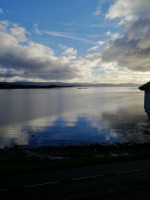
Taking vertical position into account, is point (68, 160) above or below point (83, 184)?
below

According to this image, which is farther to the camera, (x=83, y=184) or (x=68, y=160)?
(x=68, y=160)

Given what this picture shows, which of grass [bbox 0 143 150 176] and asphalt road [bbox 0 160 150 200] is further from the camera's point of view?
grass [bbox 0 143 150 176]

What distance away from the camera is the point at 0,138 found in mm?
39406

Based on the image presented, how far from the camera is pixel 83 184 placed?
44.3 feet

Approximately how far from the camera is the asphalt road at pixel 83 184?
1192 centimetres

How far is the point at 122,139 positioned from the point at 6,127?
963 inches

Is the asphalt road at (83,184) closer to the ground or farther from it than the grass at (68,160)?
farther from it

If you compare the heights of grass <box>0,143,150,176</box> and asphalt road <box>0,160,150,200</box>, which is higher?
asphalt road <box>0,160,150,200</box>

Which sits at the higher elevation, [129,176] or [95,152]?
[129,176]

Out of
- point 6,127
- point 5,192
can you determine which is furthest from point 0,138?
point 5,192

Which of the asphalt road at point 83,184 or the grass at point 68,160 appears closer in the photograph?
the asphalt road at point 83,184

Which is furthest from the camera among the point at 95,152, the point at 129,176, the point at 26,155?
the point at 95,152

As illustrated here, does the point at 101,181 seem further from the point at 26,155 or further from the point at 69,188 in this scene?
the point at 26,155

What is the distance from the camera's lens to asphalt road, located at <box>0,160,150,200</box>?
11922mm
